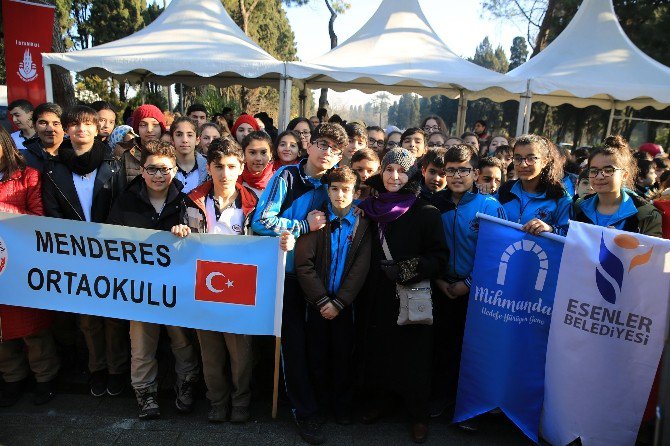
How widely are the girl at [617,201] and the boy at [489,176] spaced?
0.70 metres

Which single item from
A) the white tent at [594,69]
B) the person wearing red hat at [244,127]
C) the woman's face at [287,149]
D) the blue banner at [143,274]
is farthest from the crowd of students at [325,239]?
the white tent at [594,69]

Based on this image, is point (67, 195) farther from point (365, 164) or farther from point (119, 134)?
point (365, 164)

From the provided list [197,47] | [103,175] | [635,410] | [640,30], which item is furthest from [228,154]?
[640,30]

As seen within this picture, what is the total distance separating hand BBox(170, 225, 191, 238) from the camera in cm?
302

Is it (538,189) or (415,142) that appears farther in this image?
(415,142)

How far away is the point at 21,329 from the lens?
3246mm

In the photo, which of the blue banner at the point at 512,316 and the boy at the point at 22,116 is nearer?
the blue banner at the point at 512,316

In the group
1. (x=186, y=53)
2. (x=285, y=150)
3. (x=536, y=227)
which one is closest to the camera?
(x=536, y=227)

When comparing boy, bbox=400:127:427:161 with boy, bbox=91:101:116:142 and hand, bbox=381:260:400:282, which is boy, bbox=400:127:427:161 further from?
boy, bbox=91:101:116:142

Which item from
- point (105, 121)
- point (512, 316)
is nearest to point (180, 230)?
point (512, 316)

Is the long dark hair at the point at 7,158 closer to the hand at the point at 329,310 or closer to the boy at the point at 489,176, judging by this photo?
the hand at the point at 329,310

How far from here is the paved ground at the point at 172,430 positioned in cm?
298

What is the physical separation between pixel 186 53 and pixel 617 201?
7.92 m

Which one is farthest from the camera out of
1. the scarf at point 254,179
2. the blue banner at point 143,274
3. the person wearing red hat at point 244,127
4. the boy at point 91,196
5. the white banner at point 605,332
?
the person wearing red hat at point 244,127
